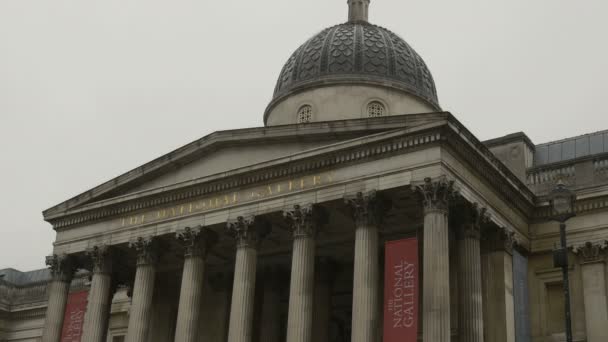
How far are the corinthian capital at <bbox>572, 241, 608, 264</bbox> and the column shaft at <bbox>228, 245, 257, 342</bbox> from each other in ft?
40.4

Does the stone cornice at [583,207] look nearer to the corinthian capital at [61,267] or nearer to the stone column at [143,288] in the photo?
the stone column at [143,288]

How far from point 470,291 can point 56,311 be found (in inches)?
724

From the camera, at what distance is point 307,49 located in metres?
39.6

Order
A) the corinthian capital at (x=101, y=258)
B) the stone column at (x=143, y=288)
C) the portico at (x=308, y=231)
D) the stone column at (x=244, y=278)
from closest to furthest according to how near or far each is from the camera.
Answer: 1. the portico at (x=308, y=231)
2. the stone column at (x=244, y=278)
3. the stone column at (x=143, y=288)
4. the corinthian capital at (x=101, y=258)

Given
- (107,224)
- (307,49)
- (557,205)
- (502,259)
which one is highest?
(307,49)

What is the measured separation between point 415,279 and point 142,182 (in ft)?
45.8

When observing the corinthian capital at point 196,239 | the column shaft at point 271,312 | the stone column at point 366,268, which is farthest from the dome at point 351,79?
the stone column at point 366,268

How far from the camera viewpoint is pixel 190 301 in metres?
31.8

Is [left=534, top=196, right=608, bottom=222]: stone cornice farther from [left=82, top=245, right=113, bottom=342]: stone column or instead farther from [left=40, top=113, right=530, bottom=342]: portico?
[left=82, top=245, right=113, bottom=342]: stone column

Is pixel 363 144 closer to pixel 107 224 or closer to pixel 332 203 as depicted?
pixel 332 203

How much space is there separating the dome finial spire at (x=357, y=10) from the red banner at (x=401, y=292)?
17655mm

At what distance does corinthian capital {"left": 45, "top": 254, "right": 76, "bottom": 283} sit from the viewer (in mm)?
36312

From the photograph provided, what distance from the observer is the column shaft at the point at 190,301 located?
3144 cm

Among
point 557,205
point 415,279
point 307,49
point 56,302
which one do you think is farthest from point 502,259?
point 56,302
